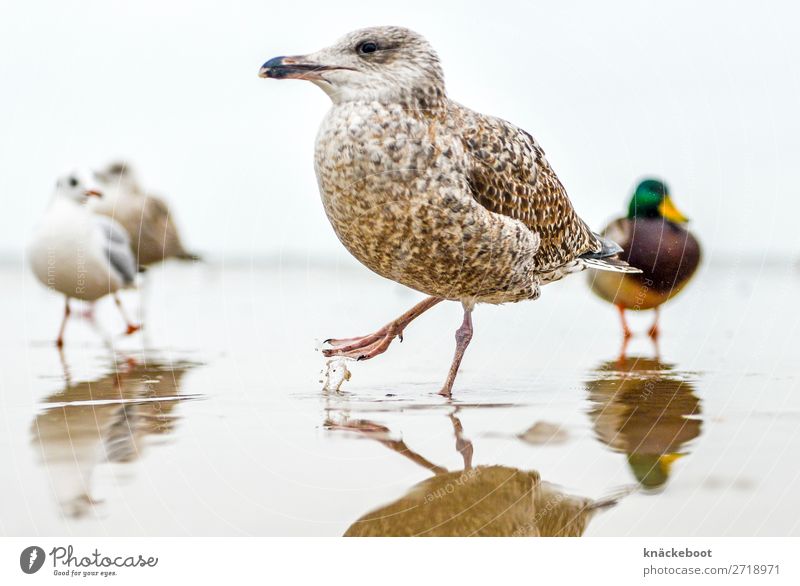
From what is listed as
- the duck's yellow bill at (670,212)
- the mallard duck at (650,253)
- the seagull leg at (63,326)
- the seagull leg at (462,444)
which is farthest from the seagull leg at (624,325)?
the seagull leg at (63,326)

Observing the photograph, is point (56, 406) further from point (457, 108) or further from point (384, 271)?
point (457, 108)

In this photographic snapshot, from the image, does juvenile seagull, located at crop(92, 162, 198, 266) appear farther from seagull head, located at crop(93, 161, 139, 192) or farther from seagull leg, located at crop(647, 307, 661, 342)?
seagull leg, located at crop(647, 307, 661, 342)

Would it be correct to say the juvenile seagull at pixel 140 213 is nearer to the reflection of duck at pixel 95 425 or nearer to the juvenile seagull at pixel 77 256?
the juvenile seagull at pixel 77 256

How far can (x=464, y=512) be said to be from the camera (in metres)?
4.50

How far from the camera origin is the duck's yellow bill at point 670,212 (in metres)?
9.64

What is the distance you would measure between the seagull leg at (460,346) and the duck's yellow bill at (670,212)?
12.4ft

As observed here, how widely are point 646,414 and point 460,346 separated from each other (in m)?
1.30

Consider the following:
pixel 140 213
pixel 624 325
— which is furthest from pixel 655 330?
pixel 140 213

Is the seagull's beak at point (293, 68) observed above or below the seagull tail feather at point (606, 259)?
above

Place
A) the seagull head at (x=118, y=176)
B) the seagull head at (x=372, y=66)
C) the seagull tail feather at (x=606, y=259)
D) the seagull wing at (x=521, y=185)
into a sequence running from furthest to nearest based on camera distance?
the seagull head at (x=118, y=176) → the seagull tail feather at (x=606, y=259) → the seagull wing at (x=521, y=185) → the seagull head at (x=372, y=66)

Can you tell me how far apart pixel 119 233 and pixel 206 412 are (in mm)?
4929

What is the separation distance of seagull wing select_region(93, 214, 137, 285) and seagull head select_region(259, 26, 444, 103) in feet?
16.2

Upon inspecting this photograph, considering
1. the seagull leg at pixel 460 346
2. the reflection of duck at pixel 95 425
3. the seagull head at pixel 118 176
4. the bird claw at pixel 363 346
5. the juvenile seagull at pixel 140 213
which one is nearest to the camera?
the reflection of duck at pixel 95 425

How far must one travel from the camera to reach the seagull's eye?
5930 millimetres
